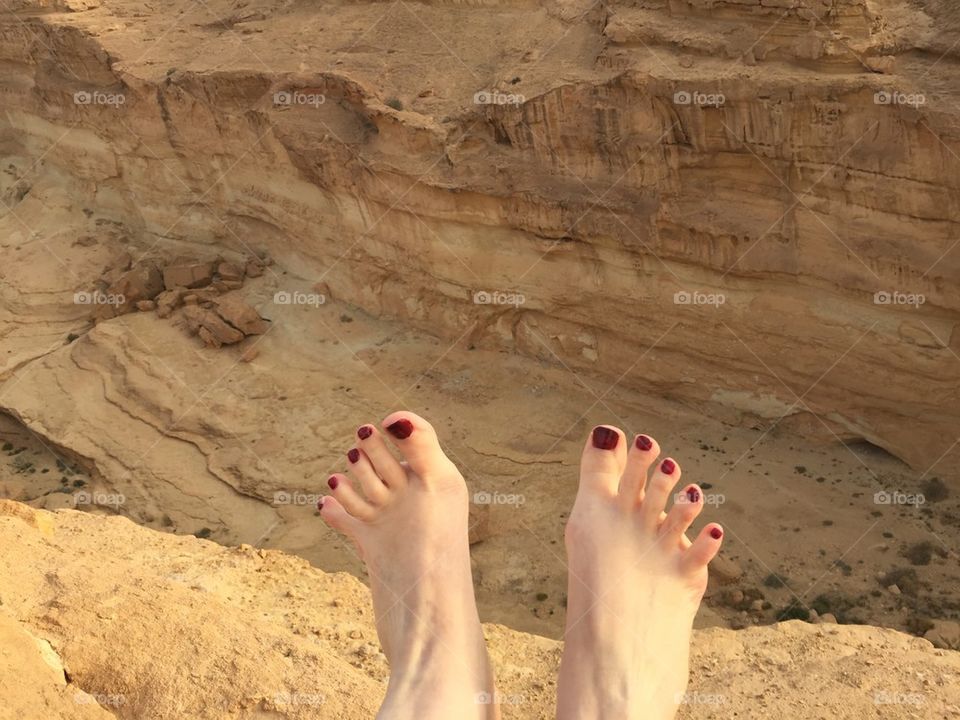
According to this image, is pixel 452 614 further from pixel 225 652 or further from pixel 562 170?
pixel 562 170

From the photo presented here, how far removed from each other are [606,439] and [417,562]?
3.37 ft

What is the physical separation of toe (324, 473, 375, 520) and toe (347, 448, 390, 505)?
0.05 m

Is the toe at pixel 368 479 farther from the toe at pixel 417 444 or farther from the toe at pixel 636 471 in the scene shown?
the toe at pixel 636 471

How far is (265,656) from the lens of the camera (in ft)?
14.7

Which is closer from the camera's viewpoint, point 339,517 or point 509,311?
point 339,517

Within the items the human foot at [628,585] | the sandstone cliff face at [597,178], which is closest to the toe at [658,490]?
→ the human foot at [628,585]

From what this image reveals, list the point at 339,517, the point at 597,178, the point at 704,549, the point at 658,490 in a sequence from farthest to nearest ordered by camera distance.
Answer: the point at 597,178 < the point at 339,517 < the point at 658,490 < the point at 704,549

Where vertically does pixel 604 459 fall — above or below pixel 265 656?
above

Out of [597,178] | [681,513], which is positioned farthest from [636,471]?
[597,178]

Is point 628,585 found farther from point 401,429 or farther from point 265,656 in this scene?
point 265,656

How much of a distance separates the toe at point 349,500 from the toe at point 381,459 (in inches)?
6.1

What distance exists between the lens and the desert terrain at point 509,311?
21.0 ft

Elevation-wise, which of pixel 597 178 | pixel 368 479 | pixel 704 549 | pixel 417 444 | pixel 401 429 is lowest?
pixel 597 178

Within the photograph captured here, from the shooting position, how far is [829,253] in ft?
30.3
